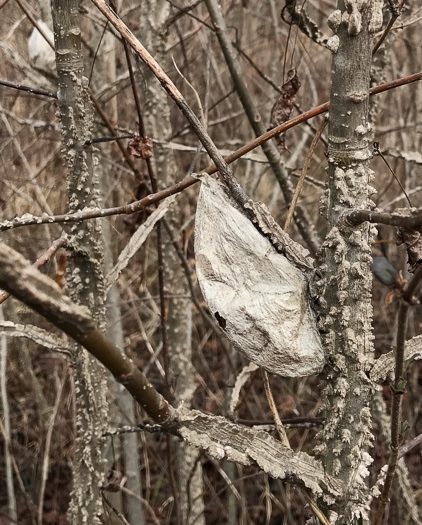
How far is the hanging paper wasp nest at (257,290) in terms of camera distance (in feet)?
2.38

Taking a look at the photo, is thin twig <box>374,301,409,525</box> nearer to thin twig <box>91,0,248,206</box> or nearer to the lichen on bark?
the lichen on bark

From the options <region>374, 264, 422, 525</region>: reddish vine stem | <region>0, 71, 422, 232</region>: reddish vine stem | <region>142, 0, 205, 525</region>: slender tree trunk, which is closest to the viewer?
<region>374, 264, 422, 525</region>: reddish vine stem

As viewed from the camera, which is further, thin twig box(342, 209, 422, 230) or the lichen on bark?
the lichen on bark

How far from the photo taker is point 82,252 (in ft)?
3.54

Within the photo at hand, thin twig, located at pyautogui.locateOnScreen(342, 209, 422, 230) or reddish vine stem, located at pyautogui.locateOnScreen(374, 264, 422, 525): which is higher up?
thin twig, located at pyautogui.locateOnScreen(342, 209, 422, 230)

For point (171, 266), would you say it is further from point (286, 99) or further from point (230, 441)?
point (230, 441)

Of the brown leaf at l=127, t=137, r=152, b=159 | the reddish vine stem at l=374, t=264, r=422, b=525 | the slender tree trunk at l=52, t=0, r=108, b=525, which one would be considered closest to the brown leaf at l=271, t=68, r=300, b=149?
the brown leaf at l=127, t=137, r=152, b=159

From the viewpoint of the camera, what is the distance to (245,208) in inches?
29.8

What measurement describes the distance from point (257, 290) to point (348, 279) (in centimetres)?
13

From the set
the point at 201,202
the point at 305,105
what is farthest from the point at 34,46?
the point at 305,105

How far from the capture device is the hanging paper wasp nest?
726mm

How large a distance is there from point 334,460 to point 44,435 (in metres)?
2.90

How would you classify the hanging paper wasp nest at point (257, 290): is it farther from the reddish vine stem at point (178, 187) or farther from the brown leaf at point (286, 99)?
the brown leaf at point (286, 99)

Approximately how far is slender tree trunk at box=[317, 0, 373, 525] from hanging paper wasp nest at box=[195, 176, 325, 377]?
0.04m
